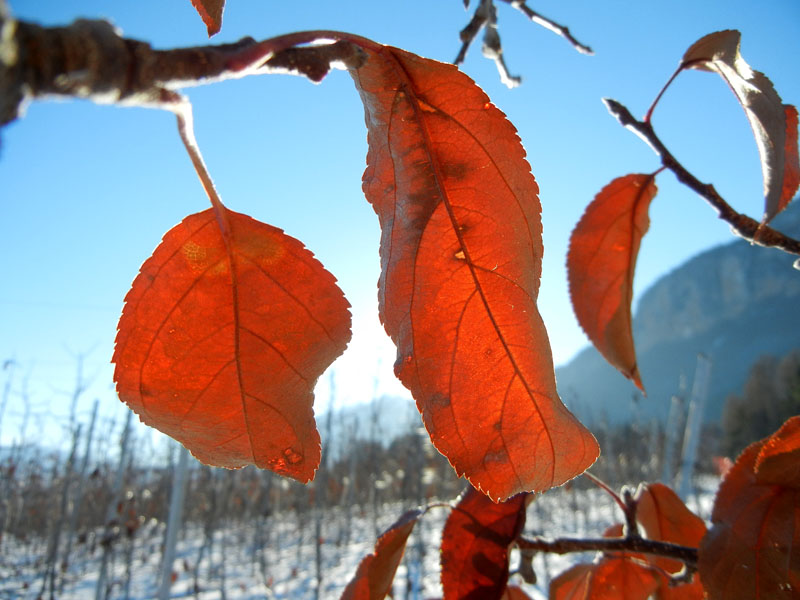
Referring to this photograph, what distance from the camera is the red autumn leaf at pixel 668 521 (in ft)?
2.23

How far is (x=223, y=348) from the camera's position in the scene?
0.34m

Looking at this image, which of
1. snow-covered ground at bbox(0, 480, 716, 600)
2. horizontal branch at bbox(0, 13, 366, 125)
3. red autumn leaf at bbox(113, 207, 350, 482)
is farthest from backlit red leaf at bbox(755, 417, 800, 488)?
snow-covered ground at bbox(0, 480, 716, 600)

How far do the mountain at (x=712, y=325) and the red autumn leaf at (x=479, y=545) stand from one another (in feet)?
149

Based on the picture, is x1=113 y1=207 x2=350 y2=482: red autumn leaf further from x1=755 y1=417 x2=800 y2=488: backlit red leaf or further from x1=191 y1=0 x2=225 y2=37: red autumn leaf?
x1=755 y1=417 x2=800 y2=488: backlit red leaf

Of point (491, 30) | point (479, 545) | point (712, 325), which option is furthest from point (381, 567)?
point (712, 325)

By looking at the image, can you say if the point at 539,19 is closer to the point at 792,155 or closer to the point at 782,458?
the point at 792,155

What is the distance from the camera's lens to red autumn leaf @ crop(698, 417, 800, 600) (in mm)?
450

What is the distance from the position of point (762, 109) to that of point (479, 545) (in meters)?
0.47

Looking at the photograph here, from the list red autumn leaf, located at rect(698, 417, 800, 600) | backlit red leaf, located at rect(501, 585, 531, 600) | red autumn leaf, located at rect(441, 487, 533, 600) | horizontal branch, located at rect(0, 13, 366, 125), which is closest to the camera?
horizontal branch, located at rect(0, 13, 366, 125)

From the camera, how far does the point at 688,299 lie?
182ft

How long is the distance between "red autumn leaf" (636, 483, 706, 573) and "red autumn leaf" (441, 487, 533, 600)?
19 centimetres

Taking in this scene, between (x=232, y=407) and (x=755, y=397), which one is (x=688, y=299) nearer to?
(x=755, y=397)

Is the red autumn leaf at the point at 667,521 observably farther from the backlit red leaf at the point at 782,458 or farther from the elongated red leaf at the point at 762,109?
the elongated red leaf at the point at 762,109

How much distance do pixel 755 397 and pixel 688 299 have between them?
106ft
